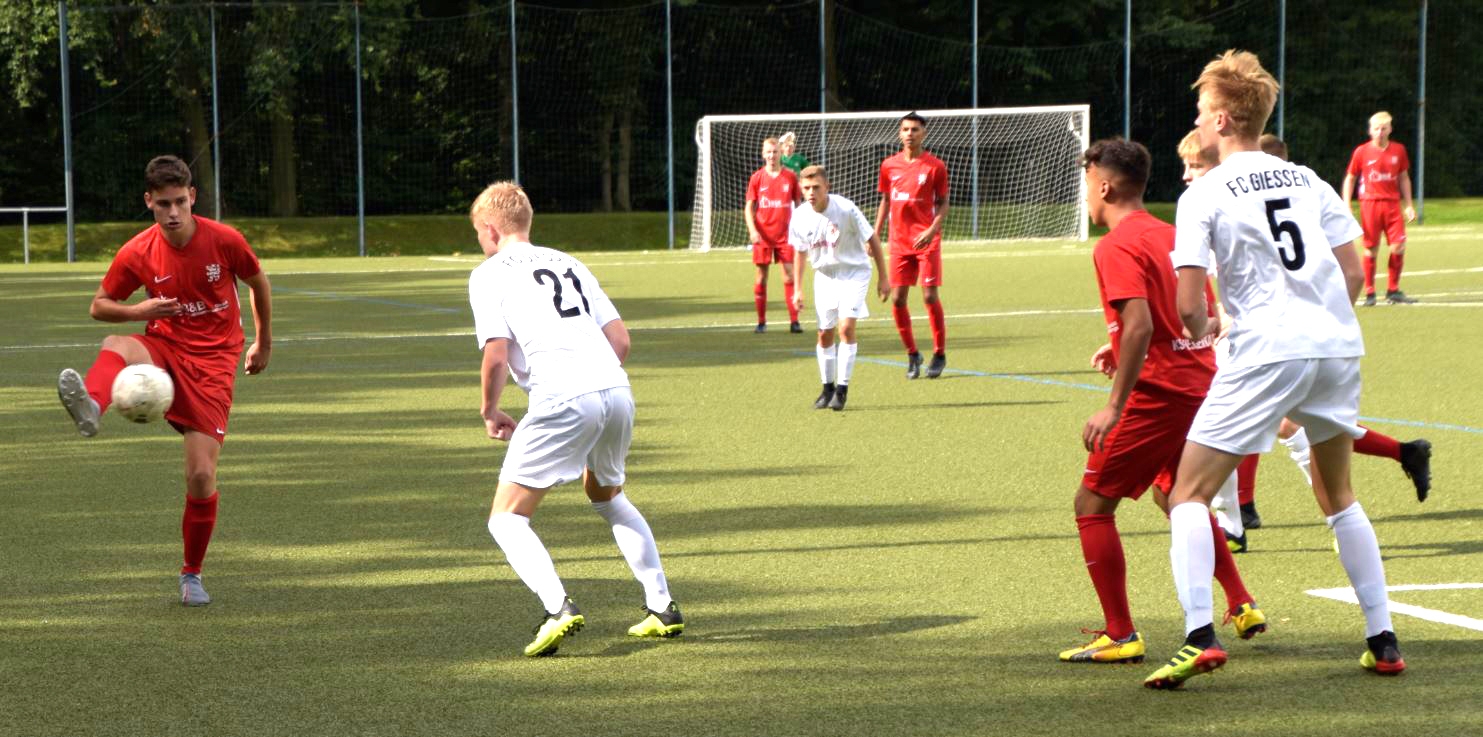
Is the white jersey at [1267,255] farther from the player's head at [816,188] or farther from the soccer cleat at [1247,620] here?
the player's head at [816,188]

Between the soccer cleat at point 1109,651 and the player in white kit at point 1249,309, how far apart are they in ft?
0.90

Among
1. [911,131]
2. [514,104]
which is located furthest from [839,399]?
[514,104]

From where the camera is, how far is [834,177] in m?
37.7

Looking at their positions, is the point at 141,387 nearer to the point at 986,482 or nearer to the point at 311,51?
the point at 986,482

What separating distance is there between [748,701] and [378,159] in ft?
120

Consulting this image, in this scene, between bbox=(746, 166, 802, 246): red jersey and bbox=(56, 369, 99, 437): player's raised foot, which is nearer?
bbox=(56, 369, 99, 437): player's raised foot

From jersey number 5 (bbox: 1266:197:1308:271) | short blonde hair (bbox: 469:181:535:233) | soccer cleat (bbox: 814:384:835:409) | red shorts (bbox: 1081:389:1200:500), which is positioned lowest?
soccer cleat (bbox: 814:384:835:409)

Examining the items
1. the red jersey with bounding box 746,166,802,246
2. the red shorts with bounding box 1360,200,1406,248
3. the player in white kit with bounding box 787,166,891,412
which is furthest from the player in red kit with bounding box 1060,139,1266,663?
the red shorts with bounding box 1360,200,1406,248

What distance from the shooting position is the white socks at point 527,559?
222 inches

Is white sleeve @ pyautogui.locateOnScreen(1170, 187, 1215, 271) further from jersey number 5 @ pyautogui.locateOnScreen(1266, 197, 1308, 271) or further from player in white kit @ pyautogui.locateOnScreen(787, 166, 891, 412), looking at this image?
player in white kit @ pyautogui.locateOnScreen(787, 166, 891, 412)

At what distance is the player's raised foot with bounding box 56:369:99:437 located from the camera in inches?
256

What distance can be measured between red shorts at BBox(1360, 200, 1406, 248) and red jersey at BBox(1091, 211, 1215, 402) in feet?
50.6

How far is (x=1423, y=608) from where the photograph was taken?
20.1 ft

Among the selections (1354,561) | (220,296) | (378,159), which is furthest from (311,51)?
(1354,561)
